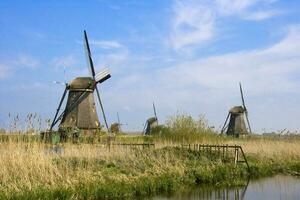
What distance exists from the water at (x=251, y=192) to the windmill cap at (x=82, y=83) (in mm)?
22204

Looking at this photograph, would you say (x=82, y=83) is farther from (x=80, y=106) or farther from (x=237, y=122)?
(x=237, y=122)

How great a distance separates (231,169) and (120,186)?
22.6 ft

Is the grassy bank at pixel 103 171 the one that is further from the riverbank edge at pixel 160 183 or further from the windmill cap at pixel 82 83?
the windmill cap at pixel 82 83

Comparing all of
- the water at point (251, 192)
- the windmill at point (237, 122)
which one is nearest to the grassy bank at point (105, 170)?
the water at point (251, 192)

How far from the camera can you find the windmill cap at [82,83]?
1501 inches

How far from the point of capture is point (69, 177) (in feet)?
42.0

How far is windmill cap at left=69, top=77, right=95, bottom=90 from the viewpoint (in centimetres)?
3812

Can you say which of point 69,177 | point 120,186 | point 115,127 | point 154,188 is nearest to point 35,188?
point 69,177

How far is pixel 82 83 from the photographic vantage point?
1511 inches

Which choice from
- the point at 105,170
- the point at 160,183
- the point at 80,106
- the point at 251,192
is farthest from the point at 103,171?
the point at 80,106

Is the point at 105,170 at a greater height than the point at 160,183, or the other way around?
the point at 105,170

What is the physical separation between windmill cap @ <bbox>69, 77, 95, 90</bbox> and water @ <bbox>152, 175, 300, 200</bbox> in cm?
2220

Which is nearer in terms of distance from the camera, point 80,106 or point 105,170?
point 105,170

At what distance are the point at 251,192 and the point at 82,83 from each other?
81.6 feet
